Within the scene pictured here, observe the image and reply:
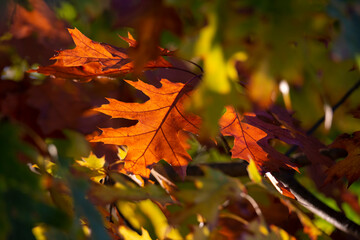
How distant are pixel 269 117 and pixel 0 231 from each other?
906 millimetres

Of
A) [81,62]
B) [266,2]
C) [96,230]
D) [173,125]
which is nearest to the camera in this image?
[266,2]

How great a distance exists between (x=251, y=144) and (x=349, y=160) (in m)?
0.30

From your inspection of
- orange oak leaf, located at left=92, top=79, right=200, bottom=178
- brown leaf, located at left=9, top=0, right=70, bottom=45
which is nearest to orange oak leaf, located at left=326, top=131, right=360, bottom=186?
orange oak leaf, located at left=92, top=79, right=200, bottom=178

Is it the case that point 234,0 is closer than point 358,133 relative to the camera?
Yes

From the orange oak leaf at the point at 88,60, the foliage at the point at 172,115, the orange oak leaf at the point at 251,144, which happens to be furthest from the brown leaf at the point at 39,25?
the orange oak leaf at the point at 251,144

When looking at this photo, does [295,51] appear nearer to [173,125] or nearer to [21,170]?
[21,170]

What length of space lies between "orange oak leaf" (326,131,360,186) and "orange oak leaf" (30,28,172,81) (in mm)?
535

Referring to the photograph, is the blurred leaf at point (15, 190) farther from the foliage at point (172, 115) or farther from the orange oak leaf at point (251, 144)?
the orange oak leaf at point (251, 144)

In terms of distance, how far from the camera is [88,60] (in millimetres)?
1096

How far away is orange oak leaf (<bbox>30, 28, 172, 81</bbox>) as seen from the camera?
107 centimetres

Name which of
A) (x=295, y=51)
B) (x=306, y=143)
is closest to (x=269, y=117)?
(x=306, y=143)

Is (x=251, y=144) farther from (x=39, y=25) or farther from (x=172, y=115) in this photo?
(x=39, y=25)

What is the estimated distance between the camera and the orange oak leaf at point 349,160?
1176 mm

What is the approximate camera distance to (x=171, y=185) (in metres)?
1.20
